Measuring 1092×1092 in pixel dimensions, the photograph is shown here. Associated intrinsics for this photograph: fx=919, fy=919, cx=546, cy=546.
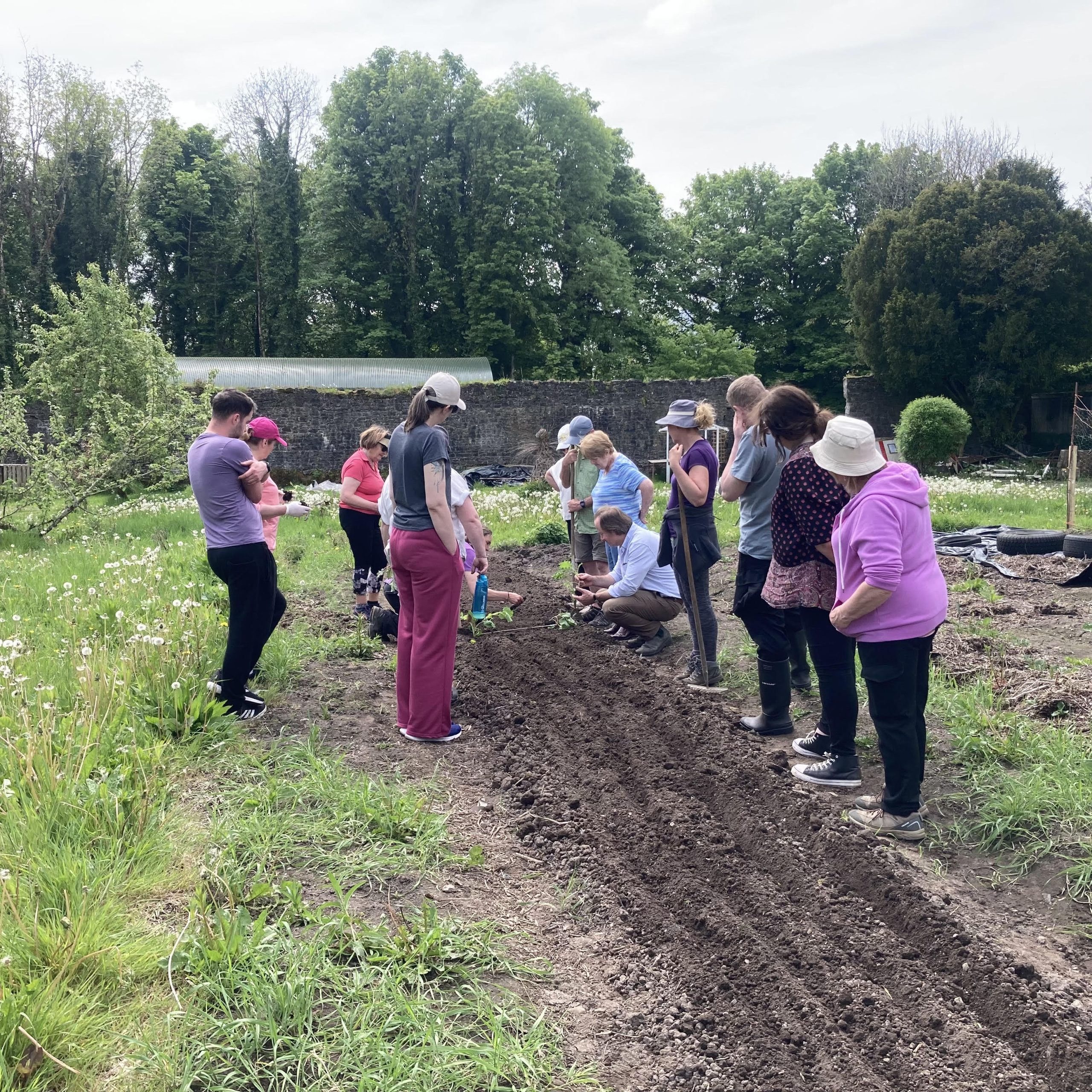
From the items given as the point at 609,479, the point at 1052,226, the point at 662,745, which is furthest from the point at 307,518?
the point at 1052,226

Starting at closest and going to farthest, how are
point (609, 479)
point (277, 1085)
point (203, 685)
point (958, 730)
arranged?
point (277, 1085) → point (958, 730) → point (203, 685) → point (609, 479)

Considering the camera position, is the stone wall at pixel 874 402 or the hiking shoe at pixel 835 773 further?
the stone wall at pixel 874 402

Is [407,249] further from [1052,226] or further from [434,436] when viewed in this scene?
[434,436]

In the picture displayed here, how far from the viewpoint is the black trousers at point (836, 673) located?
4688 millimetres

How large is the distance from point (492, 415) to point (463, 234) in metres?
14.3

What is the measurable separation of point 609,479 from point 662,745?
3.11 meters

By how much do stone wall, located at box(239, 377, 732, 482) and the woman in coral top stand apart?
51.8 feet

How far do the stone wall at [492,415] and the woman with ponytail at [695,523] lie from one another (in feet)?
60.0

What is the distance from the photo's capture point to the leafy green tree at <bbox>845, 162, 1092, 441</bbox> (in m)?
26.9

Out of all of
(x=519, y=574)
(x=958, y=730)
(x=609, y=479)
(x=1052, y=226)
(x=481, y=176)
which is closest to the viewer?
(x=958, y=730)

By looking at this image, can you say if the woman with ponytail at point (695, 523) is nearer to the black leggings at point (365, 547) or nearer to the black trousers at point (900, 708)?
the black trousers at point (900, 708)

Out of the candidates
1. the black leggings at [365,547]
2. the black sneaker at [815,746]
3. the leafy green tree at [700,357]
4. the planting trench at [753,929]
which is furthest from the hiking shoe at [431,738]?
the leafy green tree at [700,357]

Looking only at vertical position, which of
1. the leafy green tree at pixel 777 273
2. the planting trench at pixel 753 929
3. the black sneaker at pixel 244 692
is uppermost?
the leafy green tree at pixel 777 273

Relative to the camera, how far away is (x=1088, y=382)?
28703 millimetres
